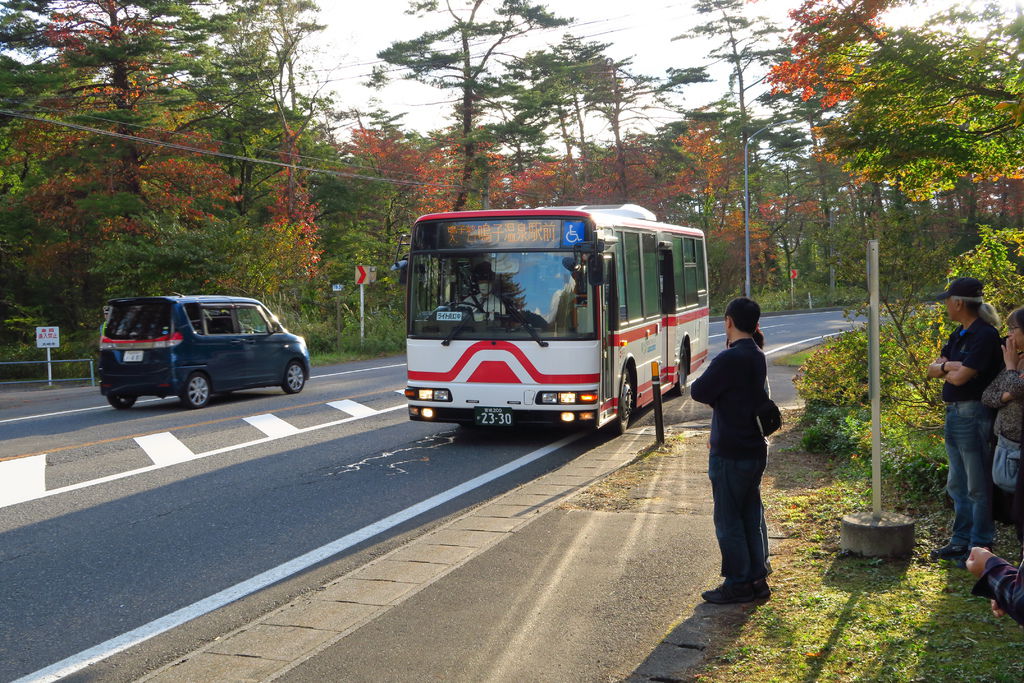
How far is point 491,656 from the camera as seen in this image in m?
4.68

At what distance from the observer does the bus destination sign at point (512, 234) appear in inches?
453

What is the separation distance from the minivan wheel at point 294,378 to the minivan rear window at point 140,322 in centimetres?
299

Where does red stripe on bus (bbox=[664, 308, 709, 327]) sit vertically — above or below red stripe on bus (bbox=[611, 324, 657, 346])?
above

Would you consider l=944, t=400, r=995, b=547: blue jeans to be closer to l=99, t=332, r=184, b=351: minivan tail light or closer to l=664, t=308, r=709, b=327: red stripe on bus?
l=664, t=308, r=709, b=327: red stripe on bus

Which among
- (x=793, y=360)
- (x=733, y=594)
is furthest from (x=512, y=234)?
(x=793, y=360)

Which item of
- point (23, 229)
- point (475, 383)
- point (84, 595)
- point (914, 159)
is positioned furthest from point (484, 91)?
point (84, 595)

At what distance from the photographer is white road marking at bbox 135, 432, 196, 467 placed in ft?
36.2

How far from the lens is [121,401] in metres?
16.6

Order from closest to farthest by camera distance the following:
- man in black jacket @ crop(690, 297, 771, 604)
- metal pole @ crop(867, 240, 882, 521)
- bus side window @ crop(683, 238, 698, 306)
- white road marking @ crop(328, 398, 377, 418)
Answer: man in black jacket @ crop(690, 297, 771, 604), metal pole @ crop(867, 240, 882, 521), white road marking @ crop(328, 398, 377, 418), bus side window @ crop(683, 238, 698, 306)

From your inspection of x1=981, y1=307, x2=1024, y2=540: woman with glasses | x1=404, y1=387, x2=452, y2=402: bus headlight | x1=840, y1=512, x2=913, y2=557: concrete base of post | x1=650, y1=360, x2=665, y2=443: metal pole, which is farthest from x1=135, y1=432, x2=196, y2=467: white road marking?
x1=981, y1=307, x2=1024, y2=540: woman with glasses

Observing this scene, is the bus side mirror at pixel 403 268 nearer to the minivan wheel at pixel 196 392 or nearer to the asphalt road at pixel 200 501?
the asphalt road at pixel 200 501

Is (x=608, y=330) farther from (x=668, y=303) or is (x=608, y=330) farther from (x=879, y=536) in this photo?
(x=879, y=536)

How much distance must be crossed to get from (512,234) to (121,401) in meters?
8.82

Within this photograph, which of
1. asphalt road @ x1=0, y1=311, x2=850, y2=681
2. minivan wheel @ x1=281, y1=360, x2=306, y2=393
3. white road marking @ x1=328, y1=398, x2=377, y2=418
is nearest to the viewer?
asphalt road @ x1=0, y1=311, x2=850, y2=681
